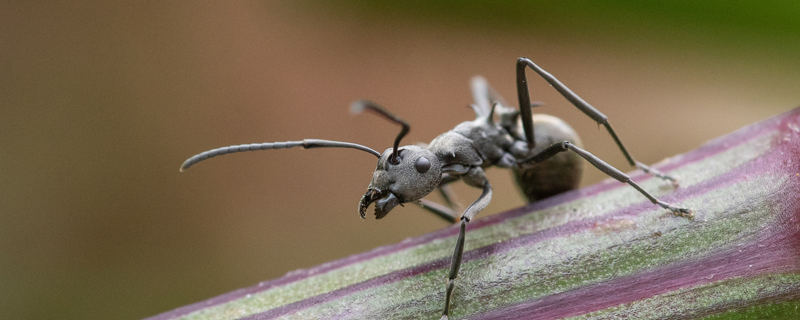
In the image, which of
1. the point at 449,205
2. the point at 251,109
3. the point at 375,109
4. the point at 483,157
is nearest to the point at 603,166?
the point at 483,157

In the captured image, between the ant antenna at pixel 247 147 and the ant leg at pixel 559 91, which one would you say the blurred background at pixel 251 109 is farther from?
the ant antenna at pixel 247 147

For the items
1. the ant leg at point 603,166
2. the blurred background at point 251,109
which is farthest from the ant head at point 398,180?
the blurred background at point 251,109

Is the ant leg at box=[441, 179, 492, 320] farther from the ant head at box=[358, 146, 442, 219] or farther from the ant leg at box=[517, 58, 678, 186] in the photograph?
the ant leg at box=[517, 58, 678, 186]

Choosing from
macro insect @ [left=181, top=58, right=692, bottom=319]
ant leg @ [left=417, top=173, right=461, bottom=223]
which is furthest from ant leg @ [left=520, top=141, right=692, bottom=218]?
ant leg @ [left=417, top=173, right=461, bottom=223]

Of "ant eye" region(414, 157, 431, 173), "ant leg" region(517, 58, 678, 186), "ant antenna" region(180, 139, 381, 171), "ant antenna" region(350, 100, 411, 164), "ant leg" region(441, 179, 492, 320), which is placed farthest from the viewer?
"ant leg" region(517, 58, 678, 186)

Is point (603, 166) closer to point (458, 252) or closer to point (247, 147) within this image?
point (458, 252)

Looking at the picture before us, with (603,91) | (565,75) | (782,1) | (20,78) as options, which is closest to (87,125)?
(20,78)

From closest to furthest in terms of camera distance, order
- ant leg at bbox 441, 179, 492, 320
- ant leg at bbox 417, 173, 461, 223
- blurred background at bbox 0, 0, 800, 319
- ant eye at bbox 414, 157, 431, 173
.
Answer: ant leg at bbox 441, 179, 492, 320
ant eye at bbox 414, 157, 431, 173
ant leg at bbox 417, 173, 461, 223
blurred background at bbox 0, 0, 800, 319
